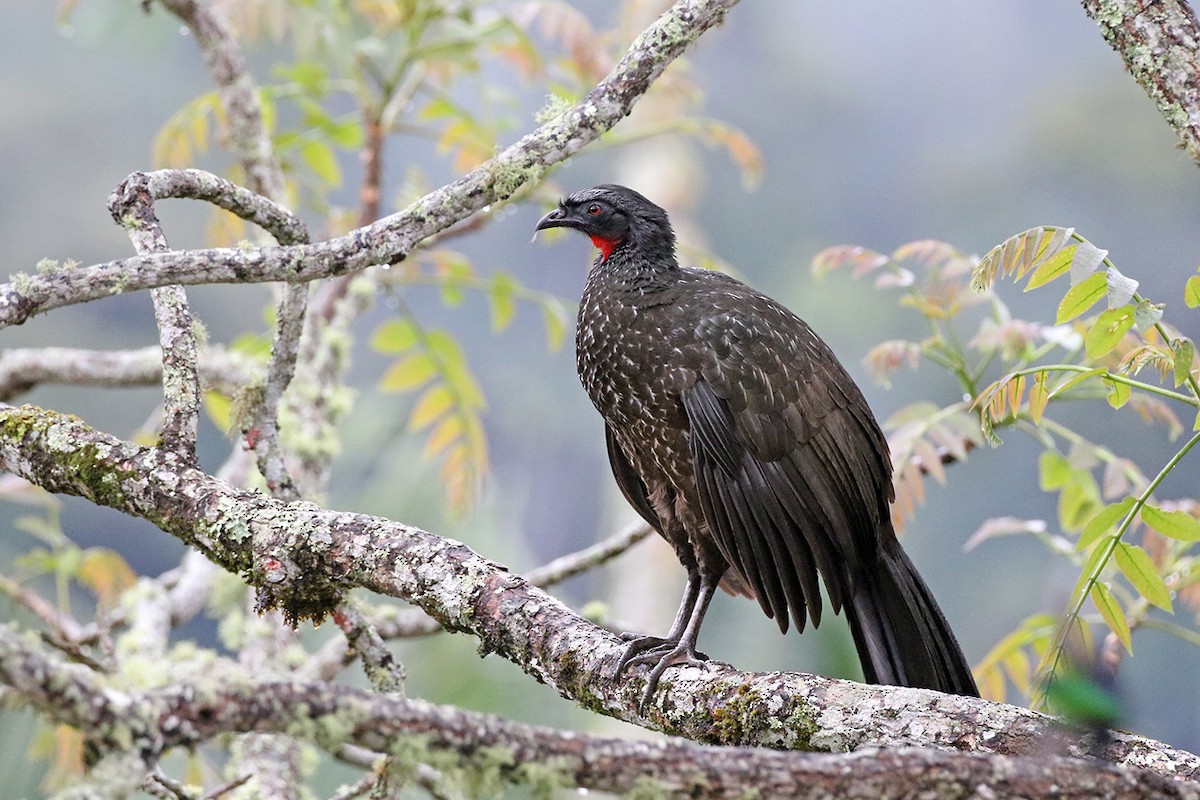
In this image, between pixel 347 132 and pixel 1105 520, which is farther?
pixel 347 132

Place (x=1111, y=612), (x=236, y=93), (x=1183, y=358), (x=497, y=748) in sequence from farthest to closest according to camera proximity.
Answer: (x=236, y=93) < (x=1111, y=612) < (x=1183, y=358) < (x=497, y=748)

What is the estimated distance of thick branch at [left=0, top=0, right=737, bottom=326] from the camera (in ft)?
4.89

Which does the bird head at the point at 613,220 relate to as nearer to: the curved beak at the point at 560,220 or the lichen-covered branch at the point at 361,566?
the curved beak at the point at 560,220

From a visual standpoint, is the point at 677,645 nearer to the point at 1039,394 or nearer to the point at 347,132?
the point at 1039,394

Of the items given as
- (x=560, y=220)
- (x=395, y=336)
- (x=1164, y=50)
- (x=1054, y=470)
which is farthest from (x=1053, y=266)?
(x=395, y=336)

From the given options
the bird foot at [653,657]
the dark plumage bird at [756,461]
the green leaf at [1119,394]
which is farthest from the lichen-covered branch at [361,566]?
the green leaf at [1119,394]

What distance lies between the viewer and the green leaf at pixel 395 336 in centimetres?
324

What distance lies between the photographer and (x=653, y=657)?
182cm

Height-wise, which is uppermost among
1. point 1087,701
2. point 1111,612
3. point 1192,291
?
point 1192,291

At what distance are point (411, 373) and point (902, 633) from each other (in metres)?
1.74

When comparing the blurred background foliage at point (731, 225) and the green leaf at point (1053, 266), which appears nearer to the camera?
the green leaf at point (1053, 266)

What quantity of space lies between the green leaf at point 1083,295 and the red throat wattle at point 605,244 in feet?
3.72

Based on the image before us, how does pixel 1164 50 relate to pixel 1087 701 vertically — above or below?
above

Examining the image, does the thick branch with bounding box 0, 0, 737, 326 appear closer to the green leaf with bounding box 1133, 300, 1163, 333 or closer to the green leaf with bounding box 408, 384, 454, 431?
the green leaf with bounding box 1133, 300, 1163, 333
